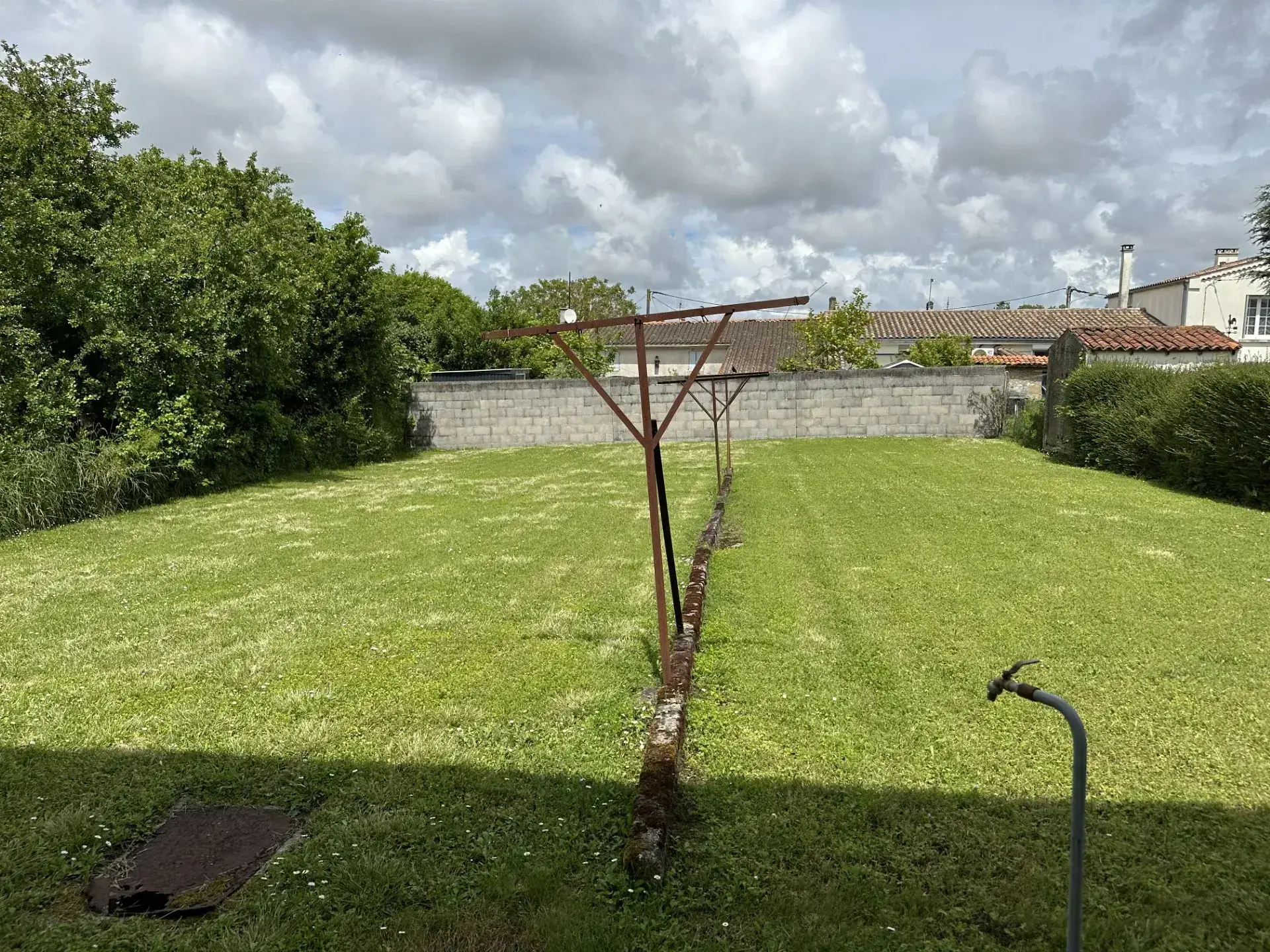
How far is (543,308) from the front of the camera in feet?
130

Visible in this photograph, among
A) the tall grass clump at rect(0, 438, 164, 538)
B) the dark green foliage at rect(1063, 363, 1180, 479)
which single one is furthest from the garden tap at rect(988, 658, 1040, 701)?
the dark green foliage at rect(1063, 363, 1180, 479)

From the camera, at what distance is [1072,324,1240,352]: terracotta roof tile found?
13.0 metres

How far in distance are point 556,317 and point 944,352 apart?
1784 centimetres

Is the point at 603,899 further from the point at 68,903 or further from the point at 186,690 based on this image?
the point at 186,690

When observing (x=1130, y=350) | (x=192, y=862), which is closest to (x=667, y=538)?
(x=192, y=862)

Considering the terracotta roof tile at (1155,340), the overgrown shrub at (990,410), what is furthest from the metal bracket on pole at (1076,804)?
the overgrown shrub at (990,410)

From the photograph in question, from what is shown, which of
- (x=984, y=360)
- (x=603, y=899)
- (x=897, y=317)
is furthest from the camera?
(x=897, y=317)

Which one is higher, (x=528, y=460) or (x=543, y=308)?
(x=543, y=308)

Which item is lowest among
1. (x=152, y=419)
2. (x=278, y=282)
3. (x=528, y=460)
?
(x=528, y=460)

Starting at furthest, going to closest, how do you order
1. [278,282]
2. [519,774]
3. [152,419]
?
[278,282] < [152,419] < [519,774]

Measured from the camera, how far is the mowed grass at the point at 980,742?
234cm

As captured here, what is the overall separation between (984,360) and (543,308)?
72.6 feet

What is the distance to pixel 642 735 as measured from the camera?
3.49 m

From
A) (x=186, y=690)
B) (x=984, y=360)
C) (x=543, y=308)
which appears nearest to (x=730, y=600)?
(x=186, y=690)
